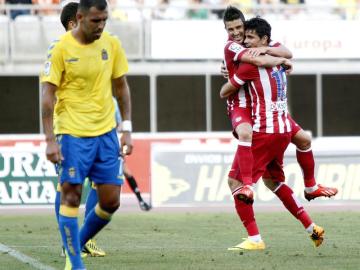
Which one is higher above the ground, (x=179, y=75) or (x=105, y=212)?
(x=105, y=212)

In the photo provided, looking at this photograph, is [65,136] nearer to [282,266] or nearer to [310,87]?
[282,266]

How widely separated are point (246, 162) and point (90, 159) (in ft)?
8.77

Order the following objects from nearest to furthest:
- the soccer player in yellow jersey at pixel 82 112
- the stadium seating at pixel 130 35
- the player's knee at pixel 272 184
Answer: the soccer player in yellow jersey at pixel 82 112 → the player's knee at pixel 272 184 → the stadium seating at pixel 130 35

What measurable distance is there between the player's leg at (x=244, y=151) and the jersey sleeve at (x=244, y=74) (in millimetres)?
313

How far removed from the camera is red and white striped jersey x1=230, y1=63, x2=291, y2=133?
1153cm

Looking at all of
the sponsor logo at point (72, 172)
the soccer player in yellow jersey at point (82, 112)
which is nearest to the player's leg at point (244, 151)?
the soccer player in yellow jersey at point (82, 112)

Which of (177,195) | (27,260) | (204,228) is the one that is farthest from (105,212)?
(177,195)

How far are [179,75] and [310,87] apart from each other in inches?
144

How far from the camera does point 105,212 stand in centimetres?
948

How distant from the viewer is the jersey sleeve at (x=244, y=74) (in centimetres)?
1148

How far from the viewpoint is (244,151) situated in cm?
1147

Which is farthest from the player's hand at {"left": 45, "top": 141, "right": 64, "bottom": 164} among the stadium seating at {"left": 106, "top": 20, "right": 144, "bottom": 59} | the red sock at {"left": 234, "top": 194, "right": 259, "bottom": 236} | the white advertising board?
the white advertising board

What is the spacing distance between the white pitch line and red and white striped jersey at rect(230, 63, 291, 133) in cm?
256

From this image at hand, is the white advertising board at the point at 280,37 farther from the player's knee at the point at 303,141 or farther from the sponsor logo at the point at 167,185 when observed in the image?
the player's knee at the point at 303,141
